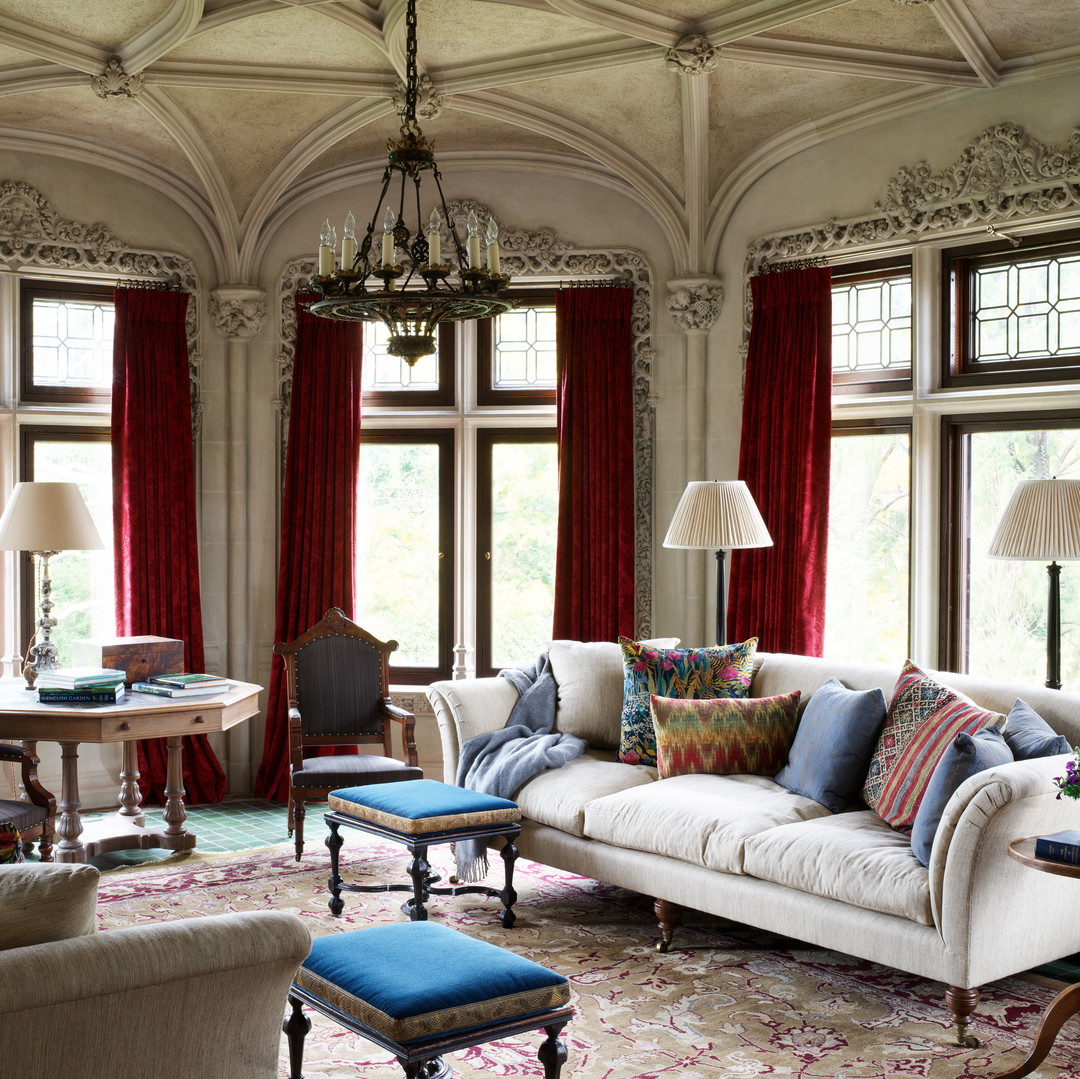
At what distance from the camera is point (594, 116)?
6.14m

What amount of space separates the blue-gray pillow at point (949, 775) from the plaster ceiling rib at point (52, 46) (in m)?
4.45

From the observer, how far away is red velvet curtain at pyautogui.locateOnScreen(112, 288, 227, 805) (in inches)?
259

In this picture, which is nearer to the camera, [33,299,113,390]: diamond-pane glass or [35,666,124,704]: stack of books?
[35,666,124,704]: stack of books

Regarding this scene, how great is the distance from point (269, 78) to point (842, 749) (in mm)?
3852

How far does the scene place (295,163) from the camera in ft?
21.3

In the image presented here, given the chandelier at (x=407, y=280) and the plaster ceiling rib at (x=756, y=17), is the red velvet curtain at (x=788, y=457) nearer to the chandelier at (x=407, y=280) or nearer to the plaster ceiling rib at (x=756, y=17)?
the plaster ceiling rib at (x=756, y=17)

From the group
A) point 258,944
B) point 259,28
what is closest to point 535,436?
point 259,28

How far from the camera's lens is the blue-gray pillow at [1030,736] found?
12.5 feet

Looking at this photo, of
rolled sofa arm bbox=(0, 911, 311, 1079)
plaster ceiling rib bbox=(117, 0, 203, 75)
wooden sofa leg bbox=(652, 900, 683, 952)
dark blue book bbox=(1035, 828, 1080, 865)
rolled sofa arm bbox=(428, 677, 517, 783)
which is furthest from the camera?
rolled sofa arm bbox=(428, 677, 517, 783)

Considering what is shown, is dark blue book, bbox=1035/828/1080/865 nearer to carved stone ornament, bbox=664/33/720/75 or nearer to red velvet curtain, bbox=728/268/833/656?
red velvet curtain, bbox=728/268/833/656

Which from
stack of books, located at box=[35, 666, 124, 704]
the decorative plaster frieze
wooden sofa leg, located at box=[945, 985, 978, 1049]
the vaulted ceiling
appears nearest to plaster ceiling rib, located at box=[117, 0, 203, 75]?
the vaulted ceiling

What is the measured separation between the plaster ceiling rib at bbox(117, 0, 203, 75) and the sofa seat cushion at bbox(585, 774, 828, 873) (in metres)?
3.44

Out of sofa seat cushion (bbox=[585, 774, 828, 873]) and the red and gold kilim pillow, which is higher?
the red and gold kilim pillow

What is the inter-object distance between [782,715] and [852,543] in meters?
1.54
